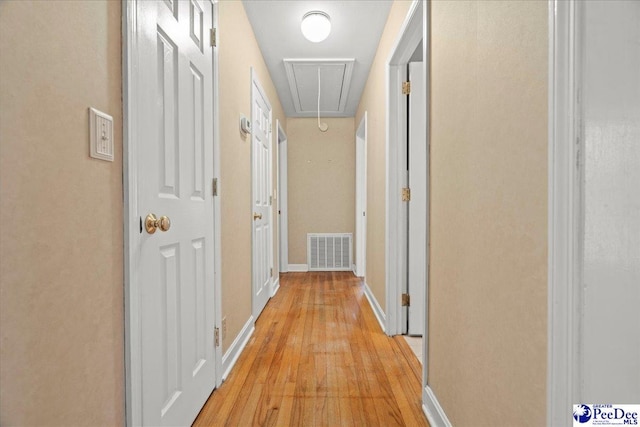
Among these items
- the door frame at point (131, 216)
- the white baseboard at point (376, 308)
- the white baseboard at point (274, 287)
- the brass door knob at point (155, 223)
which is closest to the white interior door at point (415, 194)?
the white baseboard at point (376, 308)

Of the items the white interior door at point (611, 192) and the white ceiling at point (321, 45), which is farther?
the white ceiling at point (321, 45)

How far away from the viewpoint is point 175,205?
133cm

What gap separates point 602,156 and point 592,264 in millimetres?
204

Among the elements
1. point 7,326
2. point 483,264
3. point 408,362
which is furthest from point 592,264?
point 408,362

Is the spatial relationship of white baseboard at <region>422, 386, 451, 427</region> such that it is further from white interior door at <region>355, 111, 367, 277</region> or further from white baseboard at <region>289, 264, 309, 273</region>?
white baseboard at <region>289, 264, 309, 273</region>

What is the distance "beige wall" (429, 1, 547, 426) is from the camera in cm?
79

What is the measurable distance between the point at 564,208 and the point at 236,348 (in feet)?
6.40

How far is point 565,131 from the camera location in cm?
69

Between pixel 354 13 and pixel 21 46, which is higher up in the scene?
pixel 354 13

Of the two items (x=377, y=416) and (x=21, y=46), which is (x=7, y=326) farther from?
(x=377, y=416)

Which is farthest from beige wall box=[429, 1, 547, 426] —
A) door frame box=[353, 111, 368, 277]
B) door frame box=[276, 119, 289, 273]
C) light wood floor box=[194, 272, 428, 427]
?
door frame box=[276, 119, 289, 273]

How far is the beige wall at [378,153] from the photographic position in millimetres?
2634

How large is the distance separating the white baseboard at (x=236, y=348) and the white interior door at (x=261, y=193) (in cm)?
24

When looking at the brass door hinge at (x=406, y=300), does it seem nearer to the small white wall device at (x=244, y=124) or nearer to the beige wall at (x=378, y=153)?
the beige wall at (x=378, y=153)
